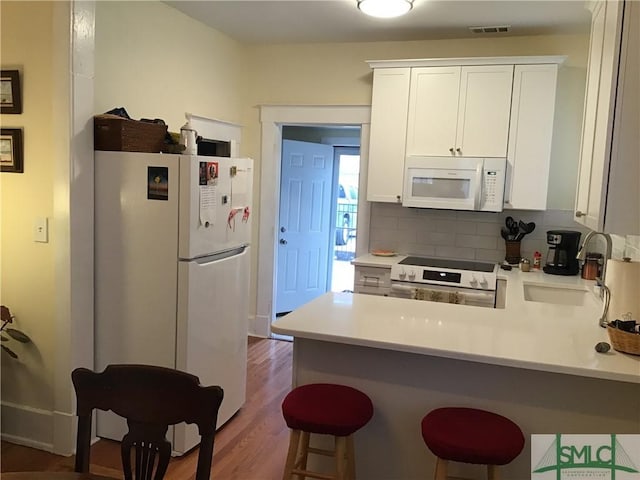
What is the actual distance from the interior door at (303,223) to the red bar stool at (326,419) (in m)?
3.21

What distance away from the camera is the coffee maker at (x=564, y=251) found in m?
3.88

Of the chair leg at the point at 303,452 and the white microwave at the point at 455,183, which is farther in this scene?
the white microwave at the point at 455,183

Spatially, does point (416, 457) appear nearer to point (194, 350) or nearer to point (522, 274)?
point (194, 350)

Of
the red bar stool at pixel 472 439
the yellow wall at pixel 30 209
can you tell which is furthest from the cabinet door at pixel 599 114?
the yellow wall at pixel 30 209

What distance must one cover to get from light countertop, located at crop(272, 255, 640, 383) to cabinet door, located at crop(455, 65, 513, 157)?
5.34ft

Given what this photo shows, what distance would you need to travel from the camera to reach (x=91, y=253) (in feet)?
9.70

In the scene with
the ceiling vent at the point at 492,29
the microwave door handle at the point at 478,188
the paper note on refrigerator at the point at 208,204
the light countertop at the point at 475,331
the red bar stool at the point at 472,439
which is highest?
the ceiling vent at the point at 492,29

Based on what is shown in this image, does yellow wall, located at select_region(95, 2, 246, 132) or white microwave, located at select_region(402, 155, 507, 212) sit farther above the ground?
yellow wall, located at select_region(95, 2, 246, 132)

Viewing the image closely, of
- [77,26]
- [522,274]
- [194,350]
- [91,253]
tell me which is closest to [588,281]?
[522,274]

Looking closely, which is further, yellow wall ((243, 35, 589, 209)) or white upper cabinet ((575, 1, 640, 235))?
yellow wall ((243, 35, 589, 209))

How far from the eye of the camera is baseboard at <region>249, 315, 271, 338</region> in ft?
16.8

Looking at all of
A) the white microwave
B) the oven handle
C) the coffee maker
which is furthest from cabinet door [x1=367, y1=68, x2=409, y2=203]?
the coffee maker

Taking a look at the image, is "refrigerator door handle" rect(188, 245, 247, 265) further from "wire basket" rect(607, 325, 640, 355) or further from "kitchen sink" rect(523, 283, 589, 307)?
"wire basket" rect(607, 325, 640, 355)

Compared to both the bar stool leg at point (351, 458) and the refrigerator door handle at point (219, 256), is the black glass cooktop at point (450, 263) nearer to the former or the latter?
the refrigerator door handle at point (219, 256)
